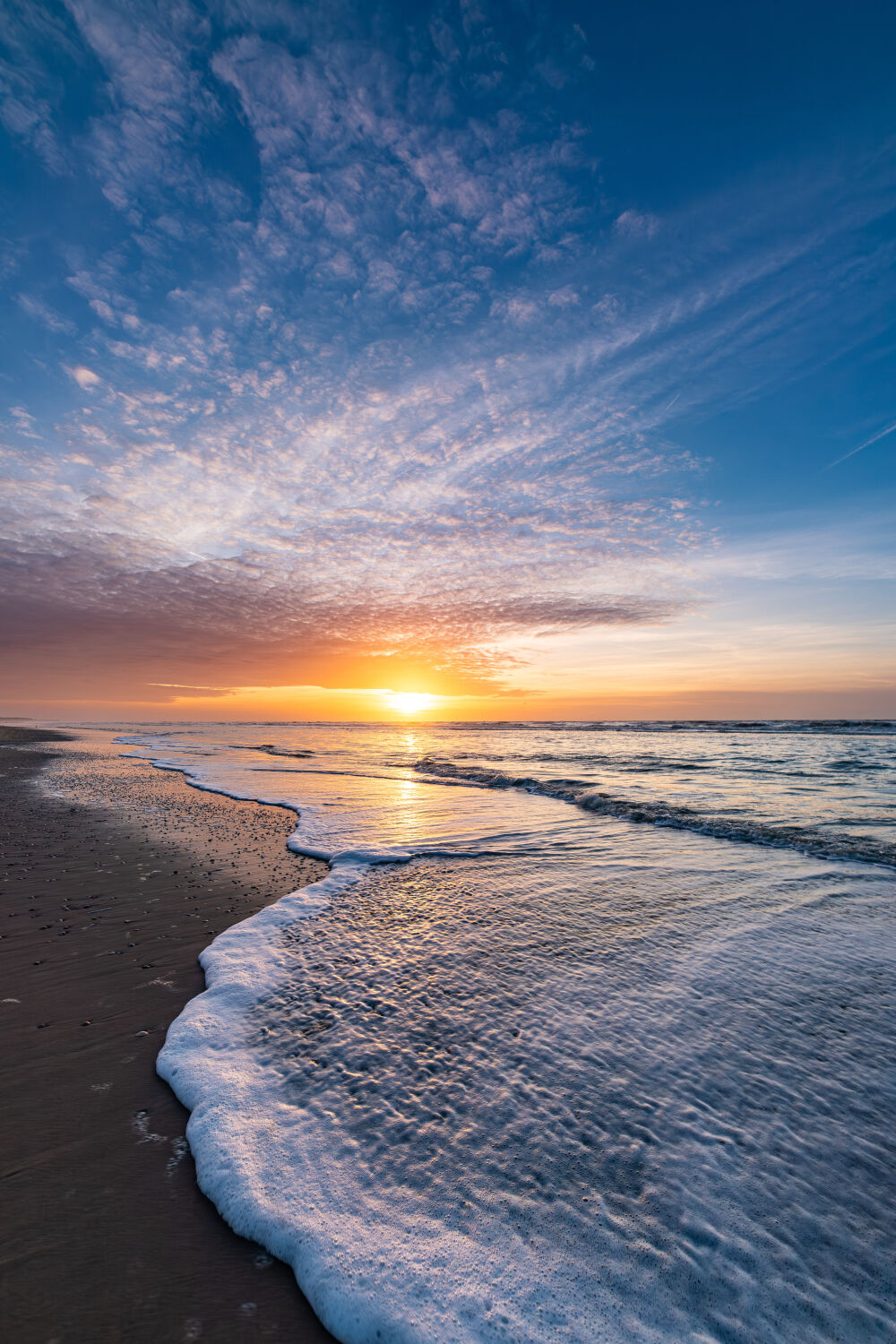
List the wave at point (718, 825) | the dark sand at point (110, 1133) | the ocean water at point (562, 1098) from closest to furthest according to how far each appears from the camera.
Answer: the dark sand at point (110, 1133) → the ocean water at point (562, 1098) → the wave at point (718, 825)

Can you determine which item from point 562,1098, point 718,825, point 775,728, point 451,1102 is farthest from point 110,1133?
point 775,728

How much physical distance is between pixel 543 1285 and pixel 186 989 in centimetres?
429

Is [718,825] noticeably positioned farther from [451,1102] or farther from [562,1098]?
[451,1102]

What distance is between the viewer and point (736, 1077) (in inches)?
165

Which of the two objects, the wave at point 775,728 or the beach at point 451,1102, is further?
the wave at point 775,728

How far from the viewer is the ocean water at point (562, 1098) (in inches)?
107

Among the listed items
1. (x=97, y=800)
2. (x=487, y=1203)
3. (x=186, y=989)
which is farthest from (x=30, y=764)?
(x=487, y=1203)

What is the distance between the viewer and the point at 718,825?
12852 millimetres

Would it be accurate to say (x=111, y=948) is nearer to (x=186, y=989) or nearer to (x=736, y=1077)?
(x=186, y=989)

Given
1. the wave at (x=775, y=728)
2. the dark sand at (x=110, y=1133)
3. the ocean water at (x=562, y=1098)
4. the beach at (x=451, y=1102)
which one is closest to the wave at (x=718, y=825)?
the beach at (x=451, y=1102)

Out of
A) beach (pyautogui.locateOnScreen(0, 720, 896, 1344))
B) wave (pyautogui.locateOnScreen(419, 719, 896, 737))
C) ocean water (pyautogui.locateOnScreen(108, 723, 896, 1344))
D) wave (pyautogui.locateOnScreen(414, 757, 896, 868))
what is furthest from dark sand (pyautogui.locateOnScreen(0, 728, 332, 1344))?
wave (pyautogui.locateOnScreen(419, 719, 896, 737))

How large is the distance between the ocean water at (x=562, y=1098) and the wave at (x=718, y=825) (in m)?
1.33

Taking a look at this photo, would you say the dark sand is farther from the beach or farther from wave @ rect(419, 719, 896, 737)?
wave @ rect(419, 719, 896, 737)

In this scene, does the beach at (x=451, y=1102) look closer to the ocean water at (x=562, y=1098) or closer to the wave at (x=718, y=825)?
the ocean water at (x=562, y=1098)
